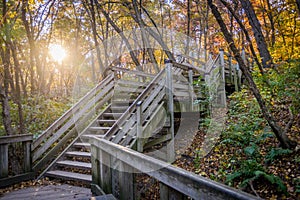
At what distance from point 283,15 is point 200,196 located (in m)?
10.3

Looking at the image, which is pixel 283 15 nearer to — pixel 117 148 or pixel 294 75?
pixel 294 75

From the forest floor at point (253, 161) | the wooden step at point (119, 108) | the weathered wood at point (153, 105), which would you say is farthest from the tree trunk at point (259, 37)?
the wooden step at point (119, 108)

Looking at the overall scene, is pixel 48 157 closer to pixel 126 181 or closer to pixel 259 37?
pixel 126 181

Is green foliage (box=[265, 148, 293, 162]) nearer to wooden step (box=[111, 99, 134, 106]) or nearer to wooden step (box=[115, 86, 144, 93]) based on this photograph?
wooden step (box=[111, 99, 134, 106])

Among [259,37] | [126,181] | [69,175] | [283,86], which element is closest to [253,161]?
[126,181]

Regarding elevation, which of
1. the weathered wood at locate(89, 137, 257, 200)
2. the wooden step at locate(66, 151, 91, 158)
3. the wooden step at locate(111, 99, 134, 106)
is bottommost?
the wooden step at locate(66, 151, 91, 158)

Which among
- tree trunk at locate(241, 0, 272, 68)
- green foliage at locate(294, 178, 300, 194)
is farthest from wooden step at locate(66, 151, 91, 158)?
tree trunk at locate(241, 0, 272, 68)

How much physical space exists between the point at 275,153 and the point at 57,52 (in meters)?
15.8

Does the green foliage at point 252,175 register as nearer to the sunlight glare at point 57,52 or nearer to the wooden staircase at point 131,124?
the wooden staircase at point 131,124

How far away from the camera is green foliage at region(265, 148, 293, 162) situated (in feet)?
13.2

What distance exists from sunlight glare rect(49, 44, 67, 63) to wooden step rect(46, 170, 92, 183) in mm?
12454

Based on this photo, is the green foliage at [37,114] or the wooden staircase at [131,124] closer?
the wooden staircase at [131,124]

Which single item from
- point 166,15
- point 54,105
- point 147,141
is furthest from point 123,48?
point 147,141

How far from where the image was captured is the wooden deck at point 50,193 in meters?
3.87
